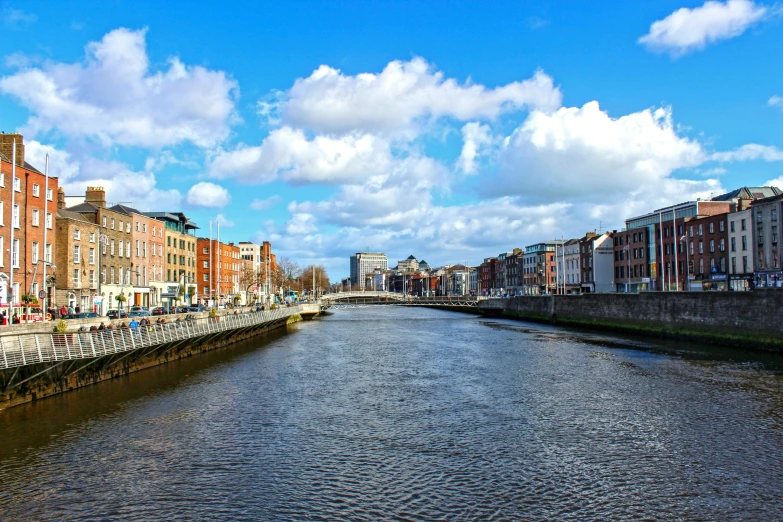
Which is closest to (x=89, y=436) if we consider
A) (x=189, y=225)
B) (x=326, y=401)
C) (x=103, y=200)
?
(x=326, y=401)

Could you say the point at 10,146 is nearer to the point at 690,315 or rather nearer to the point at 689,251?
the point at 690,315

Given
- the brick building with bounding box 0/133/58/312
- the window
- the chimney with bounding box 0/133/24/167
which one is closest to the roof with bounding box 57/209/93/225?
the brick building with bounding box 0/133/58/312

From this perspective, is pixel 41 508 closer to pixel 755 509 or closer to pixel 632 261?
pixel 755 509

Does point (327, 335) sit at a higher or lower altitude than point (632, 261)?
lower

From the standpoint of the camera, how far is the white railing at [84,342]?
76.5 ft

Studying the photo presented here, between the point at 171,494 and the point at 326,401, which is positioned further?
the point at 326,401

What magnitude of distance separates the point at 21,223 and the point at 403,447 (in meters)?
37.8

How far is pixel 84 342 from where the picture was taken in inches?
1118

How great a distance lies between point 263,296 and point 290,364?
99.9 meters

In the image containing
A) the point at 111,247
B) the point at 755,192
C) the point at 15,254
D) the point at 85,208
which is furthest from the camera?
the point at 755,192

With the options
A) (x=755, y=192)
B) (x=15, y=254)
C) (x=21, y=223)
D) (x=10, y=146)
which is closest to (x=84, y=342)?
(x=15, y=254)

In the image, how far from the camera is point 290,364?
133 feet

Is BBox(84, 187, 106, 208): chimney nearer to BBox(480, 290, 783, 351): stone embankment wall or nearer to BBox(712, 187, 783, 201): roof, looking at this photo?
BBox(480, 290, 783, 351): stone embankment wall

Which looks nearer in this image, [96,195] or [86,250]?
[86,250]
